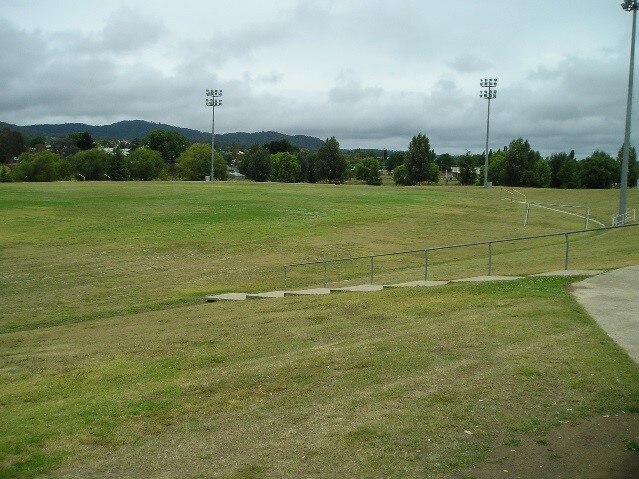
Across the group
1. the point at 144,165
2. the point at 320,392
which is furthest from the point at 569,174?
the point at 320,392

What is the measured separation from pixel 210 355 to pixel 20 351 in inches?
239

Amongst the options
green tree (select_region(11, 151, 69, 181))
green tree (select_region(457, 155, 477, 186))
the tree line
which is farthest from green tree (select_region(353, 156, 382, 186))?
green tree (select_region(11, 151, 69, 181))

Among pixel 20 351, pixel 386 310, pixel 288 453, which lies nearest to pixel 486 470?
pixel 288 453

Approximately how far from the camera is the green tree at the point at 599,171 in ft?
430

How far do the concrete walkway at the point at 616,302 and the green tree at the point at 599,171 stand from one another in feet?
404

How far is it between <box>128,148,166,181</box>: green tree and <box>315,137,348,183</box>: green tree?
120 ft

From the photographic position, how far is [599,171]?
13175cm

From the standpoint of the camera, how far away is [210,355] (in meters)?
12.2

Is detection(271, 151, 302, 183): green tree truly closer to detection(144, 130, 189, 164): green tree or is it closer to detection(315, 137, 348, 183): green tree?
detection(315, 137, 348, 183): green tree

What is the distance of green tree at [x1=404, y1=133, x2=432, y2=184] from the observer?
131125 millimetres

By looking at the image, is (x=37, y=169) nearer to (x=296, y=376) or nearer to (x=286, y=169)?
(x=286, y=169)

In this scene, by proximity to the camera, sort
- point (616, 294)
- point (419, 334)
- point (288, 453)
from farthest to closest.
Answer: point (616, 294), point (419, 334), point (288, 453)

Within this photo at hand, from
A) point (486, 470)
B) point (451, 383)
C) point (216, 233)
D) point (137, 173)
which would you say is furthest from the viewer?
point (137, 173)

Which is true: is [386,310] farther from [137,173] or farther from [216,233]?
[137,173]
